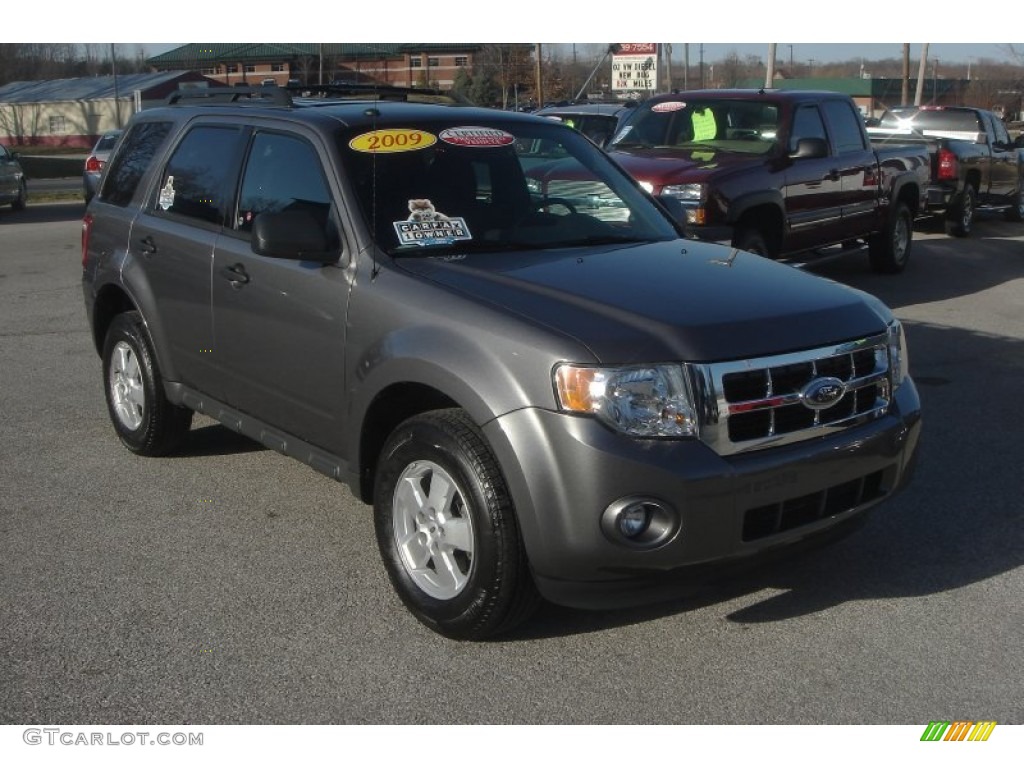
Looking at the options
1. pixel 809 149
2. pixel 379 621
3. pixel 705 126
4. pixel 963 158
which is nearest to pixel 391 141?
pixel 379 621

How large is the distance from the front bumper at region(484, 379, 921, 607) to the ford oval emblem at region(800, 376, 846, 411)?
144 millimetres

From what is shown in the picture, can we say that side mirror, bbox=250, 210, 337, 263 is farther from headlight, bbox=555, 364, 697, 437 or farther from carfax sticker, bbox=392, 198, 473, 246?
headlight, bbox=555, 364, 697, 437

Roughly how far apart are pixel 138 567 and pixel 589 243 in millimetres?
2289

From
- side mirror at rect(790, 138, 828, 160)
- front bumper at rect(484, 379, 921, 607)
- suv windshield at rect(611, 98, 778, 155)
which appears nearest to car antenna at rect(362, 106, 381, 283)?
front bumper at rect(484, 379, 921, 607)

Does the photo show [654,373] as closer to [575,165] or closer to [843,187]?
[575,165]

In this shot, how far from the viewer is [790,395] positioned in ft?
12.9

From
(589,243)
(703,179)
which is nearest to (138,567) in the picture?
(589,243)

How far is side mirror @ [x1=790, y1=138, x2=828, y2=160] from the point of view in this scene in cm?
1067

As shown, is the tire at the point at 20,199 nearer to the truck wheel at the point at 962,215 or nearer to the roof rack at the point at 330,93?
the truck wheel at the point at 962,215

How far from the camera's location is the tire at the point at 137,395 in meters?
6.08

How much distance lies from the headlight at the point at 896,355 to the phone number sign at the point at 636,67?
28.6 metres

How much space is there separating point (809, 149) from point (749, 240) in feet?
3.48

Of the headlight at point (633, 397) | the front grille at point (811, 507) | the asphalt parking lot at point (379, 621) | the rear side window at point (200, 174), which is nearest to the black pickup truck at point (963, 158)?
the asphalt parking lot at point (379, 621)

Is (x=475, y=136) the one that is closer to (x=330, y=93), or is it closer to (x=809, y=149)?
(x=330, y=93)
